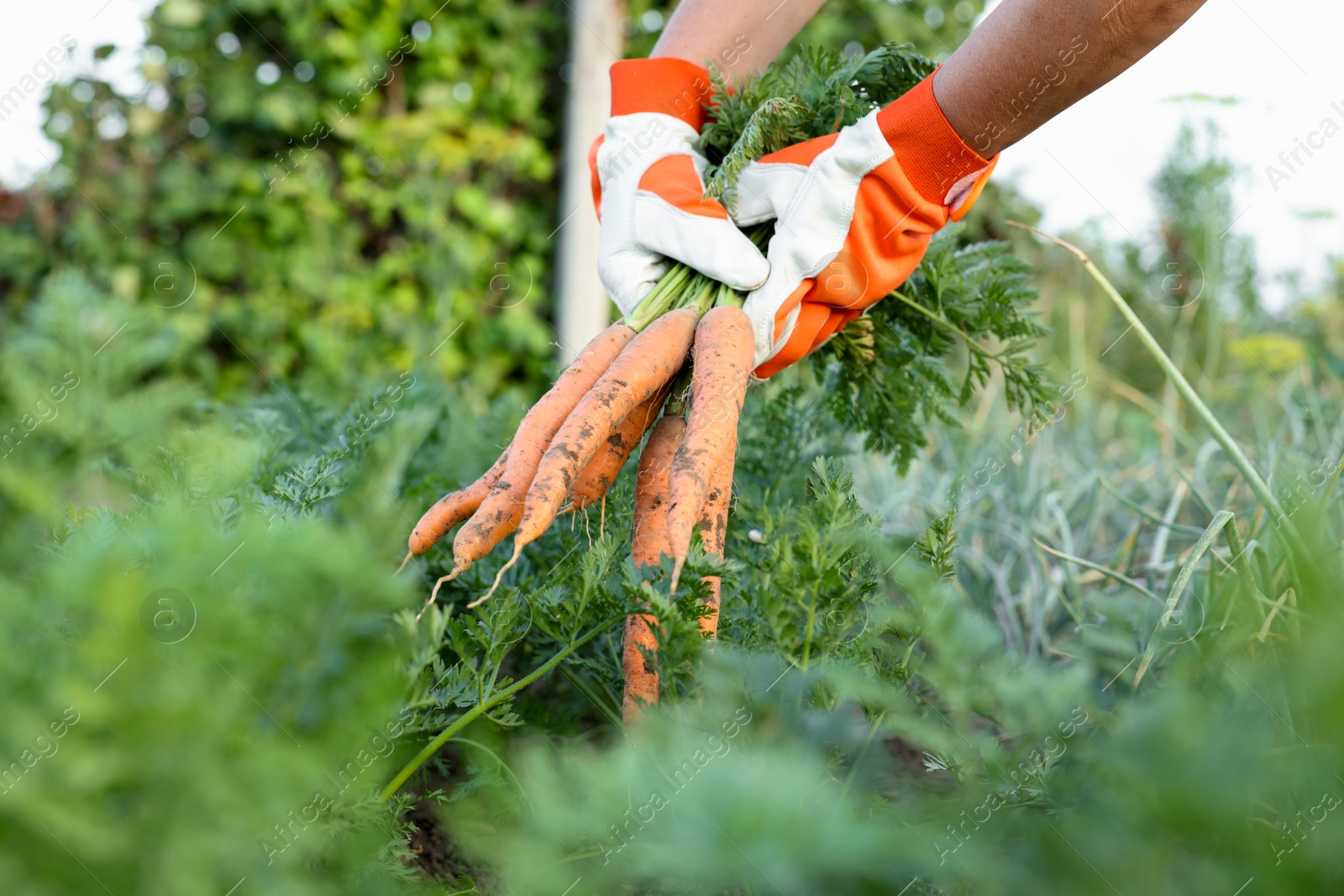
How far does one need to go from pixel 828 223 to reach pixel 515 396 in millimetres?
1078

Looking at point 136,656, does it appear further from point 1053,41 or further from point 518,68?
point 518,68

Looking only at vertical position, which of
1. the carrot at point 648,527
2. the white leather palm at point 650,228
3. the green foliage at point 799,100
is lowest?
the carrot at point 648,527

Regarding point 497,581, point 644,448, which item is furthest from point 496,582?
point 644,448

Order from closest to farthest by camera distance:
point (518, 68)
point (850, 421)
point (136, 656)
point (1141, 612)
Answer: point (136, 656) → point (1141, 612) → point (850, 421) → point (518, 68)

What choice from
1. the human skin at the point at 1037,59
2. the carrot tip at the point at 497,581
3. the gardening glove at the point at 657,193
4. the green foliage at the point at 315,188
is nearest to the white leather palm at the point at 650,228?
the gardening glove at the point at 657,193

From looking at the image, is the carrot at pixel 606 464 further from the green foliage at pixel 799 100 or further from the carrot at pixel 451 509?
the green foliage at pixel 799 100

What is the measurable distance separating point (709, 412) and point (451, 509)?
0.39 meters

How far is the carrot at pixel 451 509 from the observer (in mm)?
1165

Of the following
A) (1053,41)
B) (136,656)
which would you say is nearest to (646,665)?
(136,656)

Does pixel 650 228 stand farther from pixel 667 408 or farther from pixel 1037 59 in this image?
pixel 1037 59

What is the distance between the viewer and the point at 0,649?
0.51 m

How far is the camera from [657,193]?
50.7 inches

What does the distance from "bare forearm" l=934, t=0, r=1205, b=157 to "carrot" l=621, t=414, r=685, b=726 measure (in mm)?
583

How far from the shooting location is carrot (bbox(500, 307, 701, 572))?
1.07 m
